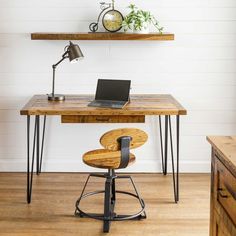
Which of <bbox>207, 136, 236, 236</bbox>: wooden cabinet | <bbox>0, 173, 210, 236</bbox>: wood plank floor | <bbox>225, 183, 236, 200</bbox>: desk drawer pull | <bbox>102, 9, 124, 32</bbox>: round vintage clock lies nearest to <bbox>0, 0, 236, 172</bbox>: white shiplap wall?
<bbox>102, 9, 124, 32</bbox>: round vintage clock

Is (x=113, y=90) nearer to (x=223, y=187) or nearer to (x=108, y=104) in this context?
(x=108, y=104)

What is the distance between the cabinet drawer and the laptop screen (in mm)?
1759

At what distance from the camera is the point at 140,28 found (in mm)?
4062

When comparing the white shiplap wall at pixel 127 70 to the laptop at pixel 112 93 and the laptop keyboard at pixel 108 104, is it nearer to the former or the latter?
the laptop at pixel 112 93

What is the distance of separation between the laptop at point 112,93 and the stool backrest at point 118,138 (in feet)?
2.14

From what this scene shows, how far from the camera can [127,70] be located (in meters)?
4.32

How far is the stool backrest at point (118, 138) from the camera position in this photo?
3078 mm

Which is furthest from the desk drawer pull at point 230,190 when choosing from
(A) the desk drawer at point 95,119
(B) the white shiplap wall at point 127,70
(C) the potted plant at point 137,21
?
(B) the white shiplap wall at point 127,70

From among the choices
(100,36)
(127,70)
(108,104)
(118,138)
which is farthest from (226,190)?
(127,70)

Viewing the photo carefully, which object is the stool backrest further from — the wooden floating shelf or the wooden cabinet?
the wooden floating shelf

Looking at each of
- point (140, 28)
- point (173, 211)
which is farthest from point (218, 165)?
point (140, 28)

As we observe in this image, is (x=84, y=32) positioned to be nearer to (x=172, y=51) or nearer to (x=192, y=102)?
(x=172, y=51)

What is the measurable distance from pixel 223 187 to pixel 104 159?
1.20m

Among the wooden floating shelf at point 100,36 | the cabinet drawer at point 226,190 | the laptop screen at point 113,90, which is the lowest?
the cabinet drawer at point 226,190
